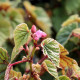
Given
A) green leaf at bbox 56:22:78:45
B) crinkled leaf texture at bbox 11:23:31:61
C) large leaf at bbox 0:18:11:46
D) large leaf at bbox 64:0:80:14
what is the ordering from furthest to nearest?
large leaf at bbox 64:0:80:14 → large leaf at bbox 0:18:11:46 → green leaf at bbox 56:22:78:45 → crinkled leaf texture at bbox 11:23:31:61

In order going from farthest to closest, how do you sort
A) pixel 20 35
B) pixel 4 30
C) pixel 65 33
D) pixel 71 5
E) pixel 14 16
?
1. pixel 71 5
2. pixel 14 16
3. pixel 4 30
4. pixel 65 33
5. pixel 20 35

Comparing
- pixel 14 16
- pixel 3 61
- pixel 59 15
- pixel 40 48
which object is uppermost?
pixel 3 61

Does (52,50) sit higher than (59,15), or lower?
higher

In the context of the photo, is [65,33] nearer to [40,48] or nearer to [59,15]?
[40,48]

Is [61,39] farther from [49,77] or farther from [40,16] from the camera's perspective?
[40,16]

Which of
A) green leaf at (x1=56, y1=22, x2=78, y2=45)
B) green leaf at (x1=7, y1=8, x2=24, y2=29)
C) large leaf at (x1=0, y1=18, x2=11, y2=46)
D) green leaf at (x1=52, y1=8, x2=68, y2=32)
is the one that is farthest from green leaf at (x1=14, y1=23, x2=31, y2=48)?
green leaf at (x1=52, y1=8, x2=68, y2=32)

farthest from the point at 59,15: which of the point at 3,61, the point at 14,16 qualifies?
the point at 3,61

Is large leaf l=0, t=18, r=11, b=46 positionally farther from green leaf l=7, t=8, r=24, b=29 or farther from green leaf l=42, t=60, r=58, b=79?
green leaf l=42, t=60, r=58, b=79
